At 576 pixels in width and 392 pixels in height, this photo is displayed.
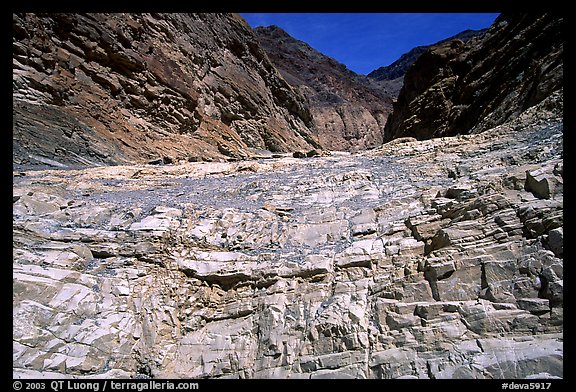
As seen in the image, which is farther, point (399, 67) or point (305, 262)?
point (399, 67)

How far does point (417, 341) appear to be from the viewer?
462cm

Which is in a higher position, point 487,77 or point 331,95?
point 331,95

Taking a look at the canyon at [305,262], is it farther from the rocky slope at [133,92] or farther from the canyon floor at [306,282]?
the rocky slope at [133,92]

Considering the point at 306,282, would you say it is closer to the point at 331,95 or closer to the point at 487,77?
the point at 487,77

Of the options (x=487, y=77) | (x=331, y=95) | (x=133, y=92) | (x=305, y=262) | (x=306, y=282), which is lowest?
(x=306, y=282)

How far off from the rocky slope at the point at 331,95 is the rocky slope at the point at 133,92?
19.7 meters

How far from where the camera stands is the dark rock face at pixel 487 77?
40.0 ft

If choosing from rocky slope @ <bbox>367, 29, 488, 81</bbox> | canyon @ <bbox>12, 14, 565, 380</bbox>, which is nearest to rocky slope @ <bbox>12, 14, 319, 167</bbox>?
canyon @ <bbox>12, 14, 565, 380</bbox>

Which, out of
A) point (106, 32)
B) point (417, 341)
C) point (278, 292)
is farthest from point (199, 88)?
point (417, 341)

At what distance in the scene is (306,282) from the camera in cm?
590

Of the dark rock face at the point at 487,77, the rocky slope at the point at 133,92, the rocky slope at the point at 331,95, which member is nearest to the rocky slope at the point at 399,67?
the rocky slope at the point at 331,95

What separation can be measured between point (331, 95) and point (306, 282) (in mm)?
53560

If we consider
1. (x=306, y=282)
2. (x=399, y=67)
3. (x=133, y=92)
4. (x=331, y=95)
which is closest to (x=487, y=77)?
(x=306, y=282)

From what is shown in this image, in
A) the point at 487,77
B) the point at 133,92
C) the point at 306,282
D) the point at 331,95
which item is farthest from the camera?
the point at 331,95
